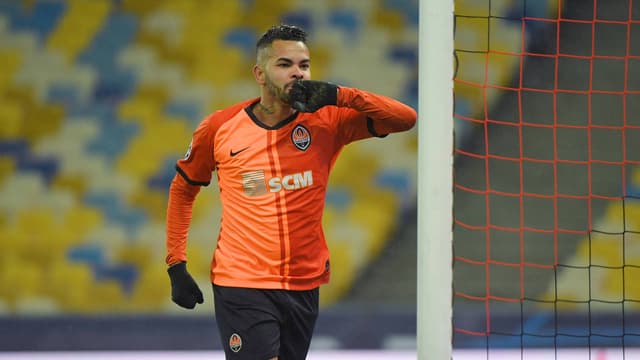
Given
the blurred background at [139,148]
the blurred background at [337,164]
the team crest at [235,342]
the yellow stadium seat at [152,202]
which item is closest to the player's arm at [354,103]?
the team crest at [235,342]

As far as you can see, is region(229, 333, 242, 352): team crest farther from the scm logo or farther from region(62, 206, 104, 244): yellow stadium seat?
region(62, 206, 104, 244): yellow stadium seat

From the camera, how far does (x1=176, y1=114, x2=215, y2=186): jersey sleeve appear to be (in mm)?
3398

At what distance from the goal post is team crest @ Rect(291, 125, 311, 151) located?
408 mm

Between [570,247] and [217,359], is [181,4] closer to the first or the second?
[217,359]

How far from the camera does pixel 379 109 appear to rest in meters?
3.21

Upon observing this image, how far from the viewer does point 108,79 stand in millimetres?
7121

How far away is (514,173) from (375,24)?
1469 millimetres

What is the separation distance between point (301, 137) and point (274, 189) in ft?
0.67

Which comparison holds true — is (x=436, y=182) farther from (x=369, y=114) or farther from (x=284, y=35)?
(x=284, y=35)

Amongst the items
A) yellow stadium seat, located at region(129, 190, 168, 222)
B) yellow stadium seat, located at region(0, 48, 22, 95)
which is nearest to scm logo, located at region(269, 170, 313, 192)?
yellow stadium seat, located at region(129, 190, 168, 222)

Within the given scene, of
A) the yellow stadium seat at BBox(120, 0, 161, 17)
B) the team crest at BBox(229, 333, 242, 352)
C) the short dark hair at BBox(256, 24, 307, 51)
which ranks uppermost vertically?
the yellow stadium seat at BBox(120, 0, 161, 17)

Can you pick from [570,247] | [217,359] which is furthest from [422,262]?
[570,247]

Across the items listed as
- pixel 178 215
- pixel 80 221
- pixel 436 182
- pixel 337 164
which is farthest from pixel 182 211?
pixel 80 221

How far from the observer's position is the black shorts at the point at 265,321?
315 centimetres
